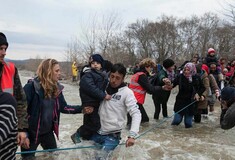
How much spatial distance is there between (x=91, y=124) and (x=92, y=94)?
398mm

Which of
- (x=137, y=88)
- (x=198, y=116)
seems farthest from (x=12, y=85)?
(x=198, y=116)

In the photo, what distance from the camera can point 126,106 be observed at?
3588 mm

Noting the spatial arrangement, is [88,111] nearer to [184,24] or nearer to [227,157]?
[227,157]

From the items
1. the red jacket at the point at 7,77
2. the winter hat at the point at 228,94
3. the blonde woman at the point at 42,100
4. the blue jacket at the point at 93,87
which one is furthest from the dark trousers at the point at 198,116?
the red jacket at the point at 7,77

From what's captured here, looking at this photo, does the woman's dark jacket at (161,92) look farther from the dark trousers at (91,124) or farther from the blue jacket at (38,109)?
the blue jacket at (38,109)

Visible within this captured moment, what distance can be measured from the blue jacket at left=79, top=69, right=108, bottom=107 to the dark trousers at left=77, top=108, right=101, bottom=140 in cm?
14

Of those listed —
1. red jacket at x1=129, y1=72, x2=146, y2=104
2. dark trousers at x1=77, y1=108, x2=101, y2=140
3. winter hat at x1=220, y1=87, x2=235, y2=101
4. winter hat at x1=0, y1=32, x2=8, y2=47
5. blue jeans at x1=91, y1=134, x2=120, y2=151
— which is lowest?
blue jeans at x1=91, y1=134, x2=120, y2=151

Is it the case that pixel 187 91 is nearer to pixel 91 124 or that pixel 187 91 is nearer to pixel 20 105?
pixel 91 124

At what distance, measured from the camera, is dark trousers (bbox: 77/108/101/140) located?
12.4 feet

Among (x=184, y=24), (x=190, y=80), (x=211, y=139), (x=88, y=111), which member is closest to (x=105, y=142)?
(x=88, y=111)

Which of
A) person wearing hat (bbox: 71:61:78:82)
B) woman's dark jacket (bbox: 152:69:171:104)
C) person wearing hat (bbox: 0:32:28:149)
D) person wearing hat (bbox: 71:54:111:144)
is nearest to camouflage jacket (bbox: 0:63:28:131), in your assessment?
person wearing hat (bbox: 0:32:28:149)

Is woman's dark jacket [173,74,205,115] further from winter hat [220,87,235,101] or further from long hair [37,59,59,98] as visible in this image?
long hair [37,59,59,98]

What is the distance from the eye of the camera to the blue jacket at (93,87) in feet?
12.5

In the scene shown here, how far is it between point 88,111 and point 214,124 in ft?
15.1
